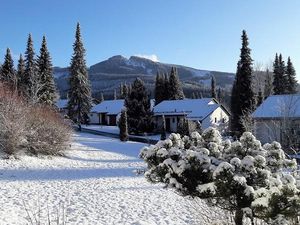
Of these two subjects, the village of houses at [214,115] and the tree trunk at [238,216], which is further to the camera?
the village of houses at [214,115]

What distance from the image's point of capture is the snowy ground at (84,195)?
12.3 m

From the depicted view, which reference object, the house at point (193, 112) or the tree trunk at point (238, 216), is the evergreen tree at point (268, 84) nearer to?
the house at point (193, 112)

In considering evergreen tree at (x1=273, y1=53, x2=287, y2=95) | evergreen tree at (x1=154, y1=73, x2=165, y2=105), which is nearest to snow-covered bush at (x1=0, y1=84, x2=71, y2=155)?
evergreen tree at (x1=273, y1=53, x2=287, y2=95)

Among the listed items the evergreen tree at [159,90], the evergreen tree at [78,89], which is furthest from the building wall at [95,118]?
the evergreen tree at [78,89]

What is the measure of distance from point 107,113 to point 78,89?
60.8 ft

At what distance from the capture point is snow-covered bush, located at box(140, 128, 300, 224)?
15.2ft

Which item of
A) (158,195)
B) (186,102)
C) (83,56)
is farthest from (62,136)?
(186,102)

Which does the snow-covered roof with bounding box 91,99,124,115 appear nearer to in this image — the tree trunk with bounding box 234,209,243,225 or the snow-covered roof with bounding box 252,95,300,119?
the snow-covered roof with bounding box 252,95,300,119

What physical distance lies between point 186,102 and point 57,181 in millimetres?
40372

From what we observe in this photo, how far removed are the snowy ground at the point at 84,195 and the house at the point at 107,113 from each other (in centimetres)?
4315

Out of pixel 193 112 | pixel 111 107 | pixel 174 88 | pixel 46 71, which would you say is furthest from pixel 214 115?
pixel 111 107

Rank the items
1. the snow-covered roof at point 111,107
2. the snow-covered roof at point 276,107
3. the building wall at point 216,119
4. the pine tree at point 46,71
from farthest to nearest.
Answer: the snow-covered roof at point 111,107
the building wall at point 216,119
the pine tree at point 46,71
the snow-covered roof at point 276,107

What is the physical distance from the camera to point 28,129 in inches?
986

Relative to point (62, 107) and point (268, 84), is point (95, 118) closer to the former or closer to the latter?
point (62, 107)
